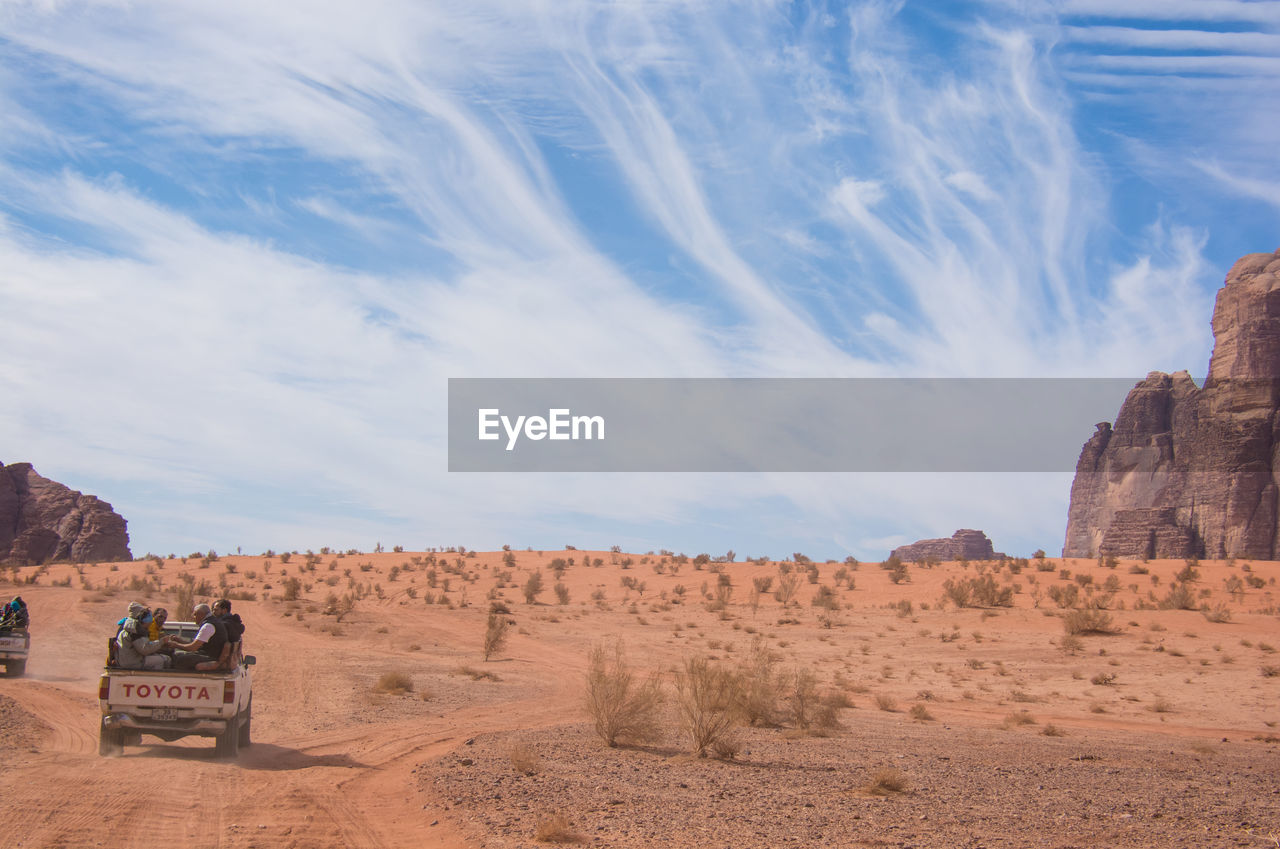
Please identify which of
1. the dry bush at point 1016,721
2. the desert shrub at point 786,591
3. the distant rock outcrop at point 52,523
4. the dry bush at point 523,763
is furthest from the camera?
the distant rock outcrop at point 52,523

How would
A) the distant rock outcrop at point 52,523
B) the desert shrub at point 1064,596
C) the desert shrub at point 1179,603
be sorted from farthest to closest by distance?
the distant rock outcrop at point 52,523, the desert shrub at point 1064,596, the desert shrub at point 1179,603

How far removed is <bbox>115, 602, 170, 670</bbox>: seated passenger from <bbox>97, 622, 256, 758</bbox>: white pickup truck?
0.15 m

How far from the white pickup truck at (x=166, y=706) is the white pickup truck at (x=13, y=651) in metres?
11.5

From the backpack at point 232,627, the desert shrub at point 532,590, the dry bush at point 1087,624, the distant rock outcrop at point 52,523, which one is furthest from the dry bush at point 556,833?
the distant rock outcrop at point 52,523

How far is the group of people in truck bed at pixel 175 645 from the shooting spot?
38.5 ft

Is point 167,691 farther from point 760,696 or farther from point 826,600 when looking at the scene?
point 826,600

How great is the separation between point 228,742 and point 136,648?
164 cm

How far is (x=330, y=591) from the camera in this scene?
150 ft

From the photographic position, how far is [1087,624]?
99.7ft

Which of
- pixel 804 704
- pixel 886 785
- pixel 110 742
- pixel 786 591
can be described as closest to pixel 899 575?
pixel 786 591

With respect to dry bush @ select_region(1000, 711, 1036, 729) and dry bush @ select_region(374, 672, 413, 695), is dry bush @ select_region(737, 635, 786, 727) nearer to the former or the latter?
dry bush @ select_region(1000, 711, 1036, 729)

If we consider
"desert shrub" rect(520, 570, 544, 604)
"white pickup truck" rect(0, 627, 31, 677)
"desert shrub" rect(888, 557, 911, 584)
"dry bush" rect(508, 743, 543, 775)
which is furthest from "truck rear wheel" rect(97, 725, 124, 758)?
"desert shrub" rect(888, 557, 911, 584)

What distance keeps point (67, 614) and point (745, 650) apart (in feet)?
79.1

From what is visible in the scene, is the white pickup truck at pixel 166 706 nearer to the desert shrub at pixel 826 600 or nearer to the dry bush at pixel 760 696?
the dry bush at pixel 760 696
